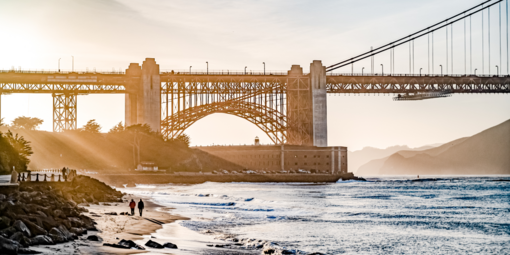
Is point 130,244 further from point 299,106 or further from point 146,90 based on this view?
point 299,106

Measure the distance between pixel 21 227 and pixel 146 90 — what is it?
108 meters

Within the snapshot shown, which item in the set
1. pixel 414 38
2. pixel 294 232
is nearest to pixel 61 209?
pixel 294 232

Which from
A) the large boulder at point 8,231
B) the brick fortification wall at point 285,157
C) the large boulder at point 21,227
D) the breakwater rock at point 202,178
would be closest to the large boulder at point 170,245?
the large boulder at point 21,227

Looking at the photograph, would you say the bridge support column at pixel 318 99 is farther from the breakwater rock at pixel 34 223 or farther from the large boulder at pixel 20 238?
the large boulder at pixel 20 238

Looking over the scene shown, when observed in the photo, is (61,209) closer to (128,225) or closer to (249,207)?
(128,225)

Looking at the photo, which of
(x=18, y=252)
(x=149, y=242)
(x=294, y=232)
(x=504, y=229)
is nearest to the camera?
(x=18, y=252)

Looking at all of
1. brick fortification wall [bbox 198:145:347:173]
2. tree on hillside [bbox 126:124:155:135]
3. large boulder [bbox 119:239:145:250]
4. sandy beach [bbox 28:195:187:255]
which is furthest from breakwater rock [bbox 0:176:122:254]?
brick fortification wall [bbox 198:145:347:173]

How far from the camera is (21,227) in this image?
2058 centimetres

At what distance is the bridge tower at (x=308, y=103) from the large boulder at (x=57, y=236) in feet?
369

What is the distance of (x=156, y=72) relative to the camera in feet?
424

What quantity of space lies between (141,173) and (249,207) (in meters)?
63.5

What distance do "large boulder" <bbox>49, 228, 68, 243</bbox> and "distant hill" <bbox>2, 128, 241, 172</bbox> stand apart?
104 metres

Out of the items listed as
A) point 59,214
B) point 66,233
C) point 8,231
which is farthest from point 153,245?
point 8,231

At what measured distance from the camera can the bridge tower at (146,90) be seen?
419ft
